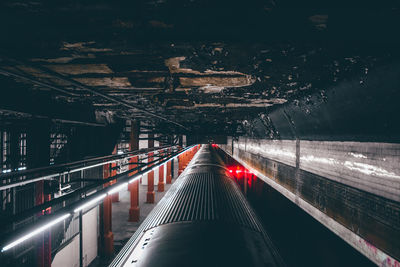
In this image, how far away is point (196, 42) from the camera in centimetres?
193

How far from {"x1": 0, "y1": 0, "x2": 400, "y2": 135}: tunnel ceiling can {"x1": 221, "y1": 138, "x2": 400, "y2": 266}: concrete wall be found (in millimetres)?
1046

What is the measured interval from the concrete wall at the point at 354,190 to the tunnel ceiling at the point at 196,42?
1.05 m

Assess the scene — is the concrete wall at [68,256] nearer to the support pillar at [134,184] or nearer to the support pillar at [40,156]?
the support pillar at [40,156]

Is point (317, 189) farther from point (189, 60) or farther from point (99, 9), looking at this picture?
point (99, 9)

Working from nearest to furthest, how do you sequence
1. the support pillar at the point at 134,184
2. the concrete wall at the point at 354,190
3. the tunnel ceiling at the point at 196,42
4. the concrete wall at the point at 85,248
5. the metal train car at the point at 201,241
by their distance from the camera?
the tunnel ceiling at the point at 196,42
the metal train car at the point at 201,241
the concrete wall at the point at 354,190
the concrete wall at the point at 85,248
the support pillar at the point at 134,184

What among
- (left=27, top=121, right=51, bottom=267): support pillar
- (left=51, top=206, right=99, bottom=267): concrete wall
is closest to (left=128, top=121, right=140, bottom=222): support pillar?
(left=51, top=206, right=99, bottom=267): concrete wall

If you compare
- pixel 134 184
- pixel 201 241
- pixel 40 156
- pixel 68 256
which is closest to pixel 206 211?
pixel 201 241

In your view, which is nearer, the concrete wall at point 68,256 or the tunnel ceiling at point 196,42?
the tunnel ceiling at point 196,42

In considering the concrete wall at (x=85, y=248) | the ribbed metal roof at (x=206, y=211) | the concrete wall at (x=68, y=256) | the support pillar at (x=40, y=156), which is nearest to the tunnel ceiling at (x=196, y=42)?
the support pillar at (x=40, y=156)

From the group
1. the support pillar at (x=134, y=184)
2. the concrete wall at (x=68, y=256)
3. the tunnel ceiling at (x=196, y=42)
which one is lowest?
the concrete wall at (x=68, y=256)

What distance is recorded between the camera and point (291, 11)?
4.98 ft

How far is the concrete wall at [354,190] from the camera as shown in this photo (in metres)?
2.47

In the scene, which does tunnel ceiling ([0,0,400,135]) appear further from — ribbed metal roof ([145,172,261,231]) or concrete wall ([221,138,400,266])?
ribbed metal roof ([145,172,261,231])

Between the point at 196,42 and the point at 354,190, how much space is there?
3187 millimetres
